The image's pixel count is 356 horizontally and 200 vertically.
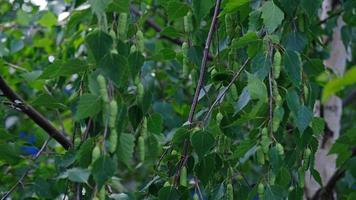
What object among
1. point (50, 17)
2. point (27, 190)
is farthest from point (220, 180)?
point (50, 17)

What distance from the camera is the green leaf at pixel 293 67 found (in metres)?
1.00

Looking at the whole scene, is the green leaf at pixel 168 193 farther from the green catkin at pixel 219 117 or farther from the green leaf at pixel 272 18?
the green leaf at pixel 272 18

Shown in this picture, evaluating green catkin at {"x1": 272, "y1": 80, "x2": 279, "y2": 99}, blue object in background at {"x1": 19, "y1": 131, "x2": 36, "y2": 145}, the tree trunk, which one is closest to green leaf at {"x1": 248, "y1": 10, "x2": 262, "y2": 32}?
green catkin at {"x1": 272, "y1": 80, "x2": 279, "y2": 99}

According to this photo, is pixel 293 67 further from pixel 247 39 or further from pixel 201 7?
pixel 201 7

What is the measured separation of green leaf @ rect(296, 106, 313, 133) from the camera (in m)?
1.00

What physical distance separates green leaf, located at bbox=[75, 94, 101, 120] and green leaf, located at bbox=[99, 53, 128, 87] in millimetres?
34

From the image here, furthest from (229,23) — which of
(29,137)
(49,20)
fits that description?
(29,137)

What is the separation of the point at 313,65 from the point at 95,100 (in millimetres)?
442

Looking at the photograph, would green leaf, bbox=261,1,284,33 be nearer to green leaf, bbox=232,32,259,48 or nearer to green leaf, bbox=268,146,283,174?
green leaf, bbox=232,32,259,48

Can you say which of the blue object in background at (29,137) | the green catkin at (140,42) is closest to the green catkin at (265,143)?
the green catkin at (140,42)

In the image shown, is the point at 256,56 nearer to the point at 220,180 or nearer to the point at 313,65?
the point at 313,65

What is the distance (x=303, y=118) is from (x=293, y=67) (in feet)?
0.25

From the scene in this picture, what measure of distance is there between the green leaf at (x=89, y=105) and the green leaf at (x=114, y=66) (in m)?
0.03

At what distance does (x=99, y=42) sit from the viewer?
2.90 ft
